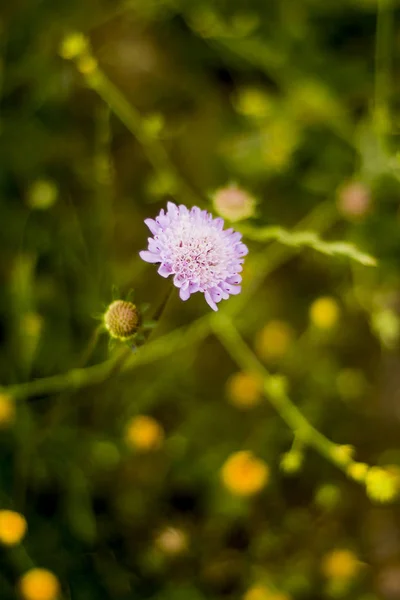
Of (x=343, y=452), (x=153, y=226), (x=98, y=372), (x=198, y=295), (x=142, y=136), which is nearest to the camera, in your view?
(x=153, y=226)

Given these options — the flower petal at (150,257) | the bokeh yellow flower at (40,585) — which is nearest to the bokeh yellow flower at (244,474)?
the bokeh yellow flower at (40,585)

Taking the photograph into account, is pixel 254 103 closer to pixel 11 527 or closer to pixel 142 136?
pixel 142 136

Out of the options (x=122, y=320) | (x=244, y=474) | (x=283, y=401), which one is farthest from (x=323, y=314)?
(x=122, y=320)

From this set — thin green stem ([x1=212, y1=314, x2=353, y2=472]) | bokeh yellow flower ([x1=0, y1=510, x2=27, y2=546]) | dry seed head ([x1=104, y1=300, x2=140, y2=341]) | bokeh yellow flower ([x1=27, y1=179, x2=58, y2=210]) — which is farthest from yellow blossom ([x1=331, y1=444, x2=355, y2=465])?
bokeh yellow flower ([x1=27, y1=179, x2=58, y2=210])

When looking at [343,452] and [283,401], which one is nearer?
[343,452]

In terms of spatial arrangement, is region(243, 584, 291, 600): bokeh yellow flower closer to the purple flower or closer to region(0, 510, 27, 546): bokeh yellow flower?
region(0, 510, 27, 546): bokeh yellow flower

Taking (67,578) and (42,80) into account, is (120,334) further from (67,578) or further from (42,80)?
(42,80)
